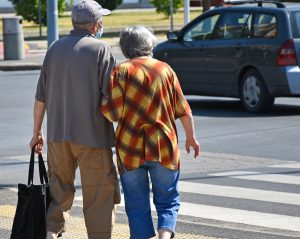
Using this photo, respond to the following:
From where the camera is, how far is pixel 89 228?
6797 millimetres

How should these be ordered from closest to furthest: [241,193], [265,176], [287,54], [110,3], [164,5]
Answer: [241,193] → [265,176] → [287,54] → [164,5] → [110,3]

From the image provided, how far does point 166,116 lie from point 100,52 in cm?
57

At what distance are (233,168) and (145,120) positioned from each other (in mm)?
5145

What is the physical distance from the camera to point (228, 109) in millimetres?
17281

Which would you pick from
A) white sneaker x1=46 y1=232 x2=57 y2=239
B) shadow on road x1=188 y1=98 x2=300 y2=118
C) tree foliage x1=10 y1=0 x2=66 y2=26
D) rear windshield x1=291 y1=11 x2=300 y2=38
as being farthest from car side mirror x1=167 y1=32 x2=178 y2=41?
tree foliage x1=10 y1=0 x2=66 y2=26

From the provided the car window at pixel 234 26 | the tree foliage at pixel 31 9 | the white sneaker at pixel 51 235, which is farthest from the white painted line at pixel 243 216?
the tree foliage at pixel 31 9

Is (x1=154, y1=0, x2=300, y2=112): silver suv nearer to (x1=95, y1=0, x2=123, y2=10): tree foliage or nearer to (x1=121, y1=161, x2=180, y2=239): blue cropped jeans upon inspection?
(x1=121, y1=161, x2=180, y2=239): blue cropped jeans

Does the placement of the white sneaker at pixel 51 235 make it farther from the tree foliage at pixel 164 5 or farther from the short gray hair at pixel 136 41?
the tree foliage at pixel 164 5

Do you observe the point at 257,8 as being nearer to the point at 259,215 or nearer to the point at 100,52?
the point at 259,215

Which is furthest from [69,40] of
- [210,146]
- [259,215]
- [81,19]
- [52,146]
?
[210,146]

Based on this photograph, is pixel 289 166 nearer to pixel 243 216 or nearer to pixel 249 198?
pixel 249 198

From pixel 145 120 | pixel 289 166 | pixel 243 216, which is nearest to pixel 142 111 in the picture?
pixel 145 120

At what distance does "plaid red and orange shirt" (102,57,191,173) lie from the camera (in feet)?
21.0

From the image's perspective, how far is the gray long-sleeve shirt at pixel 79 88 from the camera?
654 cm
